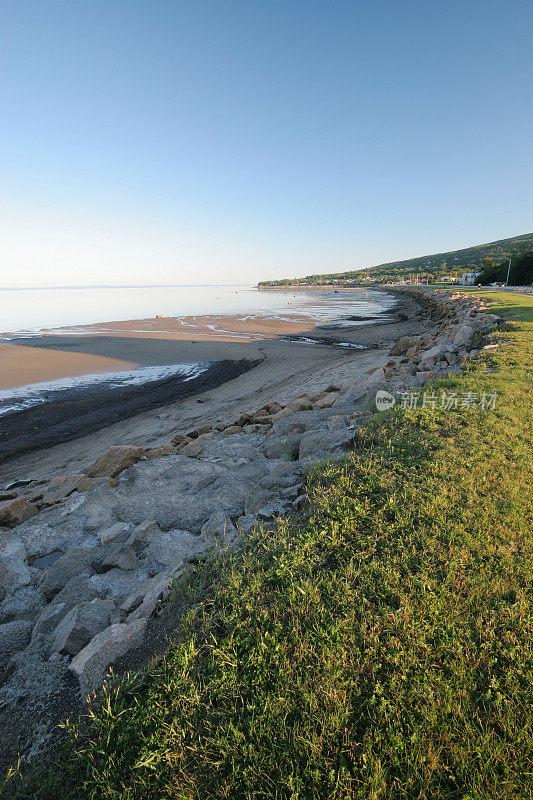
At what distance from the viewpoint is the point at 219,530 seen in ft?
14.9

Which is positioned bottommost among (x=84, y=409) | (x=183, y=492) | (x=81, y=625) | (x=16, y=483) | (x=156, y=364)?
(x=16, y=483)

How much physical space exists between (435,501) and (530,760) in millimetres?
2316

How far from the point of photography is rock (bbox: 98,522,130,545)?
5.08 m

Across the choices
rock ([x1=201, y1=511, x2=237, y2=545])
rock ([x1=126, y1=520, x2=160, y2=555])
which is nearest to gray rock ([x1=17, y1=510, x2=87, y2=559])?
rock ([x1=126, y1=520, x2=160, y2=555])

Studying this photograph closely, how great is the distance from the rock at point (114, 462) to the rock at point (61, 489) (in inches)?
15.3

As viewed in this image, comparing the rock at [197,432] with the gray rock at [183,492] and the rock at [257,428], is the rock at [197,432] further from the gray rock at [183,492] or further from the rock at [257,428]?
the gray rock at [183,492]

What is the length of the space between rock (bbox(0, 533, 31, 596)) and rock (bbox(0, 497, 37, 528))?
2.15 ft

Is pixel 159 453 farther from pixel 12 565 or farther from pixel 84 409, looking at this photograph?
pixel 84 409

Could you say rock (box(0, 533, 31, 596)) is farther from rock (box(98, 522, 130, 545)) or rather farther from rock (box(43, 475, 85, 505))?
rock (box(43, 475, 85, 505))

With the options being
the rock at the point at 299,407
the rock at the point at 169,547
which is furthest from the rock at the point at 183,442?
the rock at the point at 169,547

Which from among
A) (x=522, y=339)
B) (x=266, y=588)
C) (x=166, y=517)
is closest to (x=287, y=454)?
(x=166, y=517)

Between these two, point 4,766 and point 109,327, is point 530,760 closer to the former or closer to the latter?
point 4,766

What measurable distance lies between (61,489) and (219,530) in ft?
15.2

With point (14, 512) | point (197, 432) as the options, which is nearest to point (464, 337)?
point (197, 432)
